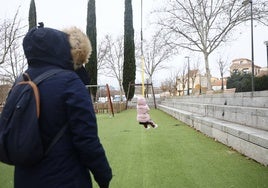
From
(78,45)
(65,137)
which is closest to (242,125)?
(78,45)

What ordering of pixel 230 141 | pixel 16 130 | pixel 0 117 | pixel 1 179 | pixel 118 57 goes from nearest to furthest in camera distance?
1. pixel 16 130
2. pixel 0 117
3. pixel 1 179
4. pixel 230 141
5. pixel 118 57

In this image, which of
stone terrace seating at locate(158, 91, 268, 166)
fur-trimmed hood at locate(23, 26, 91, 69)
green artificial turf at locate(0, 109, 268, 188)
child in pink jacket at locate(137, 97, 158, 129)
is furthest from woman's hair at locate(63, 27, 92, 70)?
child in pink jacket at locate(137, 97, 158, 129)

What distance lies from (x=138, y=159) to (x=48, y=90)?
4.18 meters

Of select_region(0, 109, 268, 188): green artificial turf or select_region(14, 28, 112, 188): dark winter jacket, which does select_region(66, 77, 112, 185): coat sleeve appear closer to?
select_region(14, 28, 112, 188): dark winter jacket

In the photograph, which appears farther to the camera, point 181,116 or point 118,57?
point 118,57

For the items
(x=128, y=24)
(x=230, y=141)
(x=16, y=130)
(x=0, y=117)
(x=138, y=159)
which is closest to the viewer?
(x=16, y=130)

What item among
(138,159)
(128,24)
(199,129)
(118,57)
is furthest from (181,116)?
(118,57)

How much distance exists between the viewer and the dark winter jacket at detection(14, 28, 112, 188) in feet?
6.07

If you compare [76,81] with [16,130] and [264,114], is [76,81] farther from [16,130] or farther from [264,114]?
[264,114]

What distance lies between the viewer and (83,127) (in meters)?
1.86

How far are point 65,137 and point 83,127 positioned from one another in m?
0.13

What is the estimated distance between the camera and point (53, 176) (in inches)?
72.5

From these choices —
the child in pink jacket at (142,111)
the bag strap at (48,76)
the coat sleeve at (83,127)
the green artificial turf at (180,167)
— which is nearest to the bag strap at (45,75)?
the bag strap at (48,76)

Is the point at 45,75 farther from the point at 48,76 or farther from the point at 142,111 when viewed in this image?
the point at 142,111
